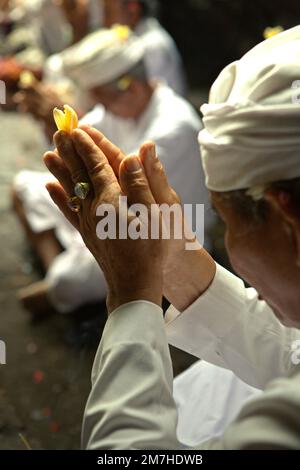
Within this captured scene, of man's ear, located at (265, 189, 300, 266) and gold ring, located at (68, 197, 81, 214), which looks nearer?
man's ear, located at (265, 189, 300, 266)

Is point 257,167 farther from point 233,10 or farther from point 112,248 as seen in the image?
point 233,10

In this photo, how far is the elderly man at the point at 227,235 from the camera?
0.90 m

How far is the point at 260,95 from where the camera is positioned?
3.11 feet

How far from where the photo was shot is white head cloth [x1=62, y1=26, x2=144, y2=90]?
2637 mm

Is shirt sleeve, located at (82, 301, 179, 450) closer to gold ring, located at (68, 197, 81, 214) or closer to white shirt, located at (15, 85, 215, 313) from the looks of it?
gold ring, located at (68, 197, 81, 214)

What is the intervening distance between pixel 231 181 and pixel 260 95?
14 centimetres

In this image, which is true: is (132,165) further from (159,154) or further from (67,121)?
(159,154)

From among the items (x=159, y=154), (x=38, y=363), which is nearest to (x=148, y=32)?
(x=159, y=154)

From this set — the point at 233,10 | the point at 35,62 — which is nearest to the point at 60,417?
the point at 35,62

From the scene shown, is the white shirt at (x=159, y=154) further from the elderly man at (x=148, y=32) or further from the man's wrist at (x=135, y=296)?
the man's wrist at (x=135, y=296)

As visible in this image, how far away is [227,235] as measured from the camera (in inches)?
41.3

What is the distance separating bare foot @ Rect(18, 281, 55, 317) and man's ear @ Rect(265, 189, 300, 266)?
6.24ft

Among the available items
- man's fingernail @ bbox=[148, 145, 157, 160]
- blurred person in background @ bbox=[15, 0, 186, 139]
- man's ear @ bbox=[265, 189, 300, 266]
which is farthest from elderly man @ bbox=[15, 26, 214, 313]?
man's ear @ bbox=[265, 189, 300, 266]

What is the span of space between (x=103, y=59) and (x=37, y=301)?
110 centimetres
